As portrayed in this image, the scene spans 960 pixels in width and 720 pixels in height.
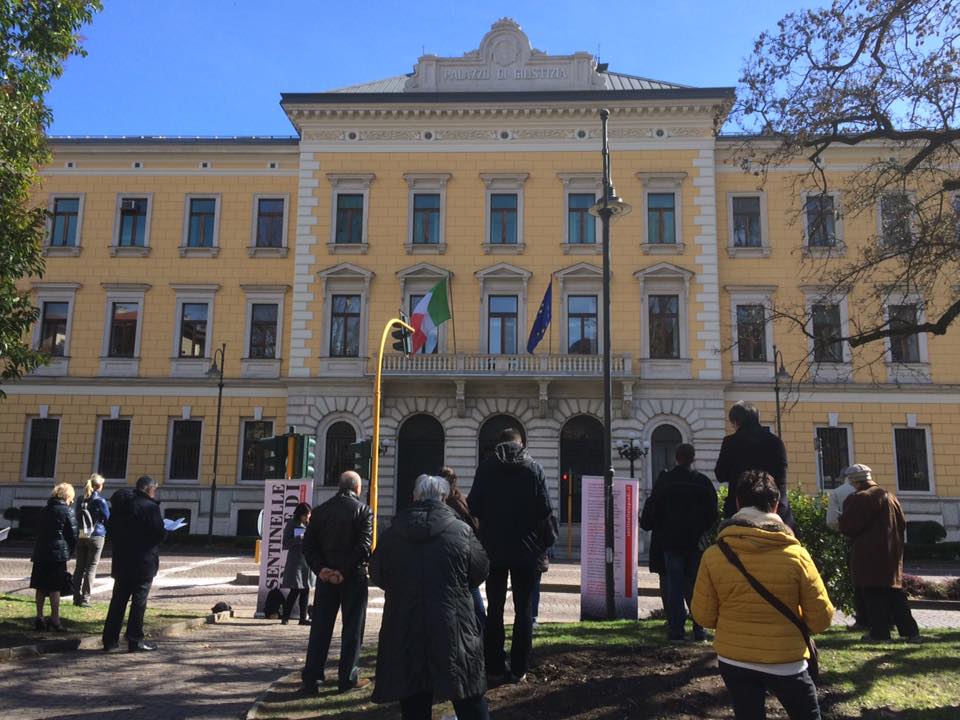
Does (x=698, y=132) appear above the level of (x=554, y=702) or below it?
above

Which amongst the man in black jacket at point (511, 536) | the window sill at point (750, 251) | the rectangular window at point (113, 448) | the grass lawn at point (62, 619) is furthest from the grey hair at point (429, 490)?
the rectangular window at point (113, 448)

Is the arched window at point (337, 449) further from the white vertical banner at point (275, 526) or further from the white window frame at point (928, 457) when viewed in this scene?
the white window frame at point (928, 457)

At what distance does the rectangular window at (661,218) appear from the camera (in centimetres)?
2947

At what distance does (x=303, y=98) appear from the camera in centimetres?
3034

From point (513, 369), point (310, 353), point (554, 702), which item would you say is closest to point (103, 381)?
point (310, 353)

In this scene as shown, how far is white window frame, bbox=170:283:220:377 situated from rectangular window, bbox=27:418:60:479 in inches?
197

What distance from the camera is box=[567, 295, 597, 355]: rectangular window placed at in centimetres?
2870

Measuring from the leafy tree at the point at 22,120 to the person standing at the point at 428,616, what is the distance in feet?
26.3

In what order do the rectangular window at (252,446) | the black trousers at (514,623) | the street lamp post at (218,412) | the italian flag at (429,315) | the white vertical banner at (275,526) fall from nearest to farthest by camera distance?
the black trousers at (514,623)
the white vertical banner at (275,526)
the italian flag at (429,315)
the street lamp post at (218,412)
the rectangular window at (252,446)

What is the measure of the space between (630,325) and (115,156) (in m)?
21.3

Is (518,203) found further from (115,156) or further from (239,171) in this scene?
(115,156)

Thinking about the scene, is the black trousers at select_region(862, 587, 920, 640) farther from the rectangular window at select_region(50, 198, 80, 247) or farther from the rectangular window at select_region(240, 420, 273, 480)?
the rectangular window at select_region(50, 198, 80, 247)

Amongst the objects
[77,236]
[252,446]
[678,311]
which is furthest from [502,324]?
[77,236]

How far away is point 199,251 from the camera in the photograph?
101ft
